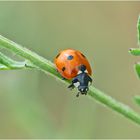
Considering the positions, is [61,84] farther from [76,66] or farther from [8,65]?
[8,65]

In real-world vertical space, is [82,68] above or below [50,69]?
above

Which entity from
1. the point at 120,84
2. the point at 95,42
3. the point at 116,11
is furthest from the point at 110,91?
the point at 116,11

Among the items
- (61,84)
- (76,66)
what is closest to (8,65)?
(76,66)

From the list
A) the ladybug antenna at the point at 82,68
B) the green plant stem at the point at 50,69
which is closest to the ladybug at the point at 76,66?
the ladybug antenna at the point at 82,68

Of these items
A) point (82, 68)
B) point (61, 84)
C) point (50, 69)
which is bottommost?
point (50, 69)

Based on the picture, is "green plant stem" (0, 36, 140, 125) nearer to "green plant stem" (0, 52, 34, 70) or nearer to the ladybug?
"green plant stem" (0, 52, 34, 70)

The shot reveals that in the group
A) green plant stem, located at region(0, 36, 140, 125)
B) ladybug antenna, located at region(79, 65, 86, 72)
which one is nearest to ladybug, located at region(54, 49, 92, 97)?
ladybug antenna, located at region(79, 65, 86, 72)

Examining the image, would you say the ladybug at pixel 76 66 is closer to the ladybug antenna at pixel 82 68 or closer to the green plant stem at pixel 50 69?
the ladybug antenna at pixel 82 68
